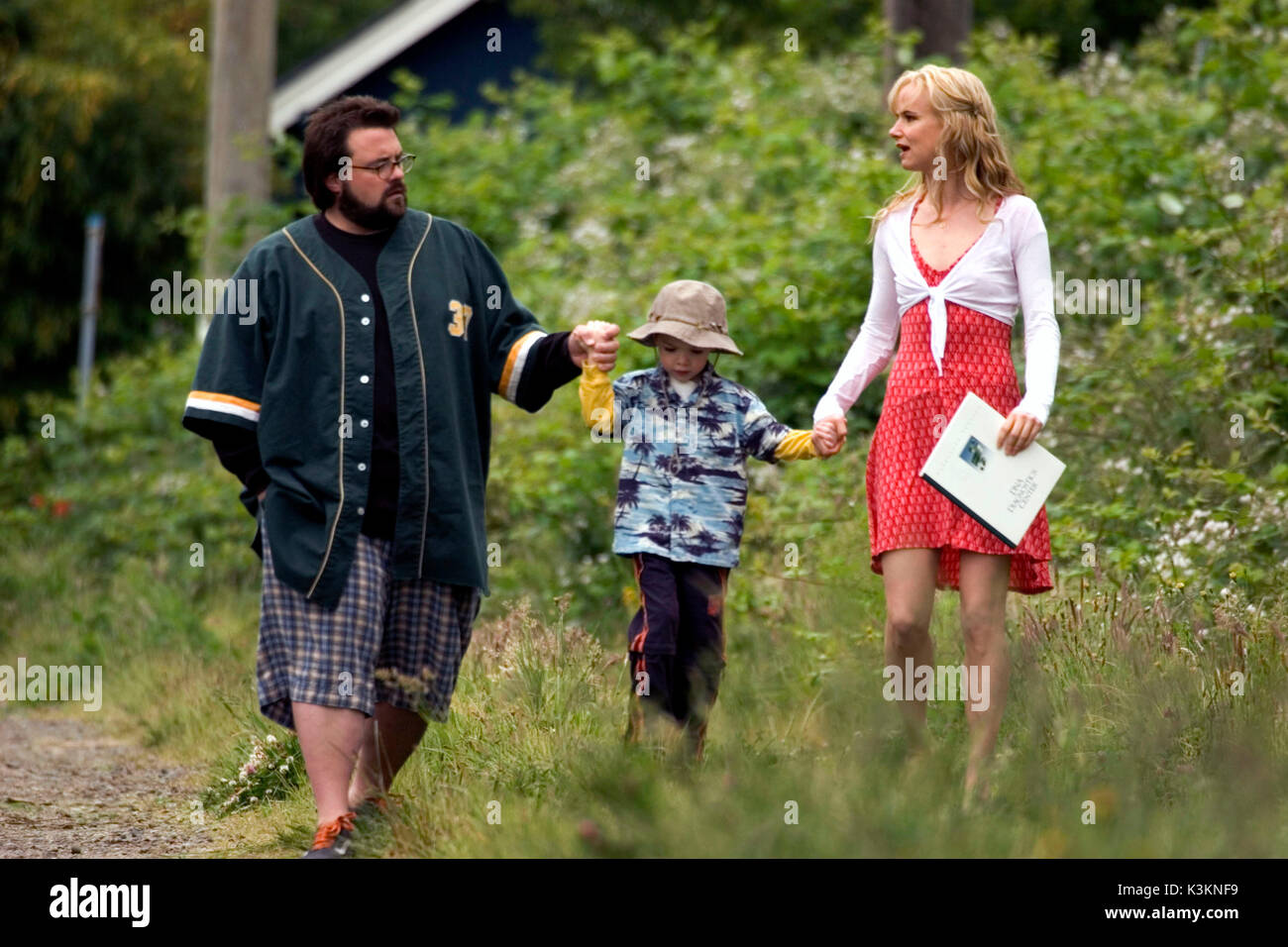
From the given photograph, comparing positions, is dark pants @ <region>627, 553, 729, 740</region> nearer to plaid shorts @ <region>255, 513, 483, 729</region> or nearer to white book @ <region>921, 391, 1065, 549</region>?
plaid shorts @ <region>255, 513, 483, 729</region>

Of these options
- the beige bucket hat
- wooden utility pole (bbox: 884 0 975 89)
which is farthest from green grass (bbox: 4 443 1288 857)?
wooden utility pole (bbox: 884 0 975 89)

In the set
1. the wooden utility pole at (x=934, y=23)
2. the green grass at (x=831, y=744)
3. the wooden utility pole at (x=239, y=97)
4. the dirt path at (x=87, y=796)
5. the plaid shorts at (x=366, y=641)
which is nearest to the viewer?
the green grass at (x=831, y=744)

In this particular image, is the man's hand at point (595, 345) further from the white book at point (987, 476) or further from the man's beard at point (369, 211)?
the white book at point (987, 476)

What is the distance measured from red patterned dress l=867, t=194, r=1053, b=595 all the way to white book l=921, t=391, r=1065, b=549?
0.45ft

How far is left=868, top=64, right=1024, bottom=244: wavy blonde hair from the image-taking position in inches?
181

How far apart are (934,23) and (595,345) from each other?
22.3 ft

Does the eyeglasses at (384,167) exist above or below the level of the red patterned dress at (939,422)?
above

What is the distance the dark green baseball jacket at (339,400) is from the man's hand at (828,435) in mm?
866

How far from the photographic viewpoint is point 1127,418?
7133mm

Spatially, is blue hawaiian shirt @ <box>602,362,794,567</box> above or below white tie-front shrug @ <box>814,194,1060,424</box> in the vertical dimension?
below


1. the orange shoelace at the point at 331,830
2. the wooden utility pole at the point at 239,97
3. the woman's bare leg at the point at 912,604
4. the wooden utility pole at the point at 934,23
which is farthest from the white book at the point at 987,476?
the wooden utility pole at the point at 239,97

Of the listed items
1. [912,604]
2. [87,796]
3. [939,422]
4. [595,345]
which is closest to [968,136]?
[939,422]

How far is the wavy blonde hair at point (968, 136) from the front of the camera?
4.61 metres
